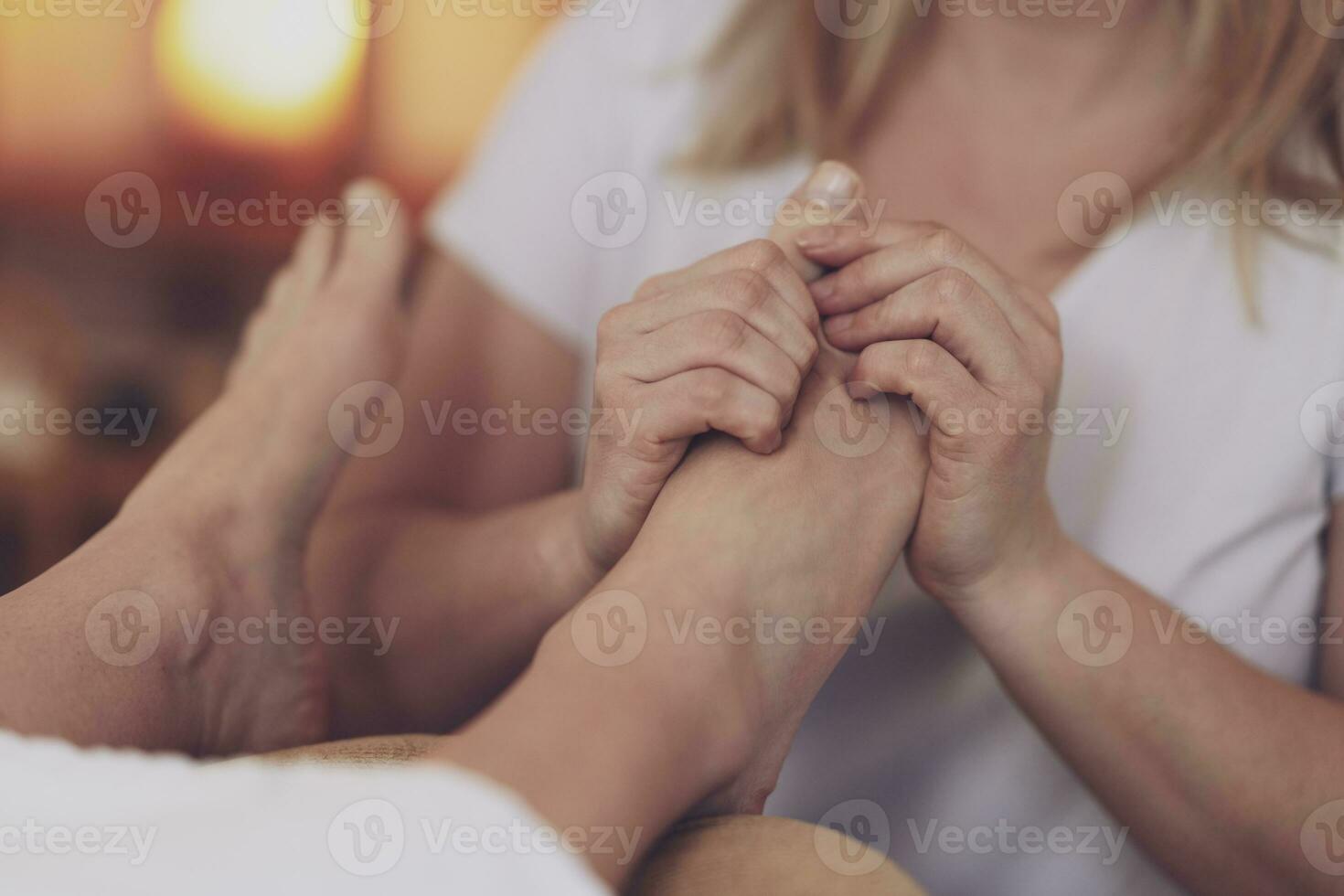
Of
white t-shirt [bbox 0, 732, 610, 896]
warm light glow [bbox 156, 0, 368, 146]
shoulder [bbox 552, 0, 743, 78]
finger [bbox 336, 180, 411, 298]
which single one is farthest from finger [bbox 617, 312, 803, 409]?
warm light glow [bbox 156, 0, 368, 146]

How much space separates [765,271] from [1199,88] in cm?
42

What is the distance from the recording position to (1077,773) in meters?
0.64

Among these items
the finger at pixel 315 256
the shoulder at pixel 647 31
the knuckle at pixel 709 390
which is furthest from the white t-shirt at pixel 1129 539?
the finger at pixel 315 256

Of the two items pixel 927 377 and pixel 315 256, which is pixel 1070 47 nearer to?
pixel 927 377

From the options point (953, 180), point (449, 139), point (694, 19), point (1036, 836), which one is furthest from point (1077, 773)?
point (449, 139)

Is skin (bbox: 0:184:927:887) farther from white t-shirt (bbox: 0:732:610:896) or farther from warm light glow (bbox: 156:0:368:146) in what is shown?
warm light glow (bbox: 156:0:368:146)

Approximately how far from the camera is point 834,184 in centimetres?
65

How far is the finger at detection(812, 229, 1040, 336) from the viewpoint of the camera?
1.92 ft

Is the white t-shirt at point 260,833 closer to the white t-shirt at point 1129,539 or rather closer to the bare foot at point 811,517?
the bare foot at point 811,517

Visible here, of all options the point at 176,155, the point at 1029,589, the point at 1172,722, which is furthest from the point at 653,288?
the point at 176,155

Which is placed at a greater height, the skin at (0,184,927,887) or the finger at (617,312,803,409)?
the finger at (617,312,803,409)

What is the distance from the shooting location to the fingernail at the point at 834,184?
2.14 ft

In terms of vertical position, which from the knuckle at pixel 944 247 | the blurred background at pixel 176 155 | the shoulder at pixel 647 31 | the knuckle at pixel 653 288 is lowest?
the blurred background at pixel 176 155

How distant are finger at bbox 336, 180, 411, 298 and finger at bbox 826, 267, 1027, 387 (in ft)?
1.44
